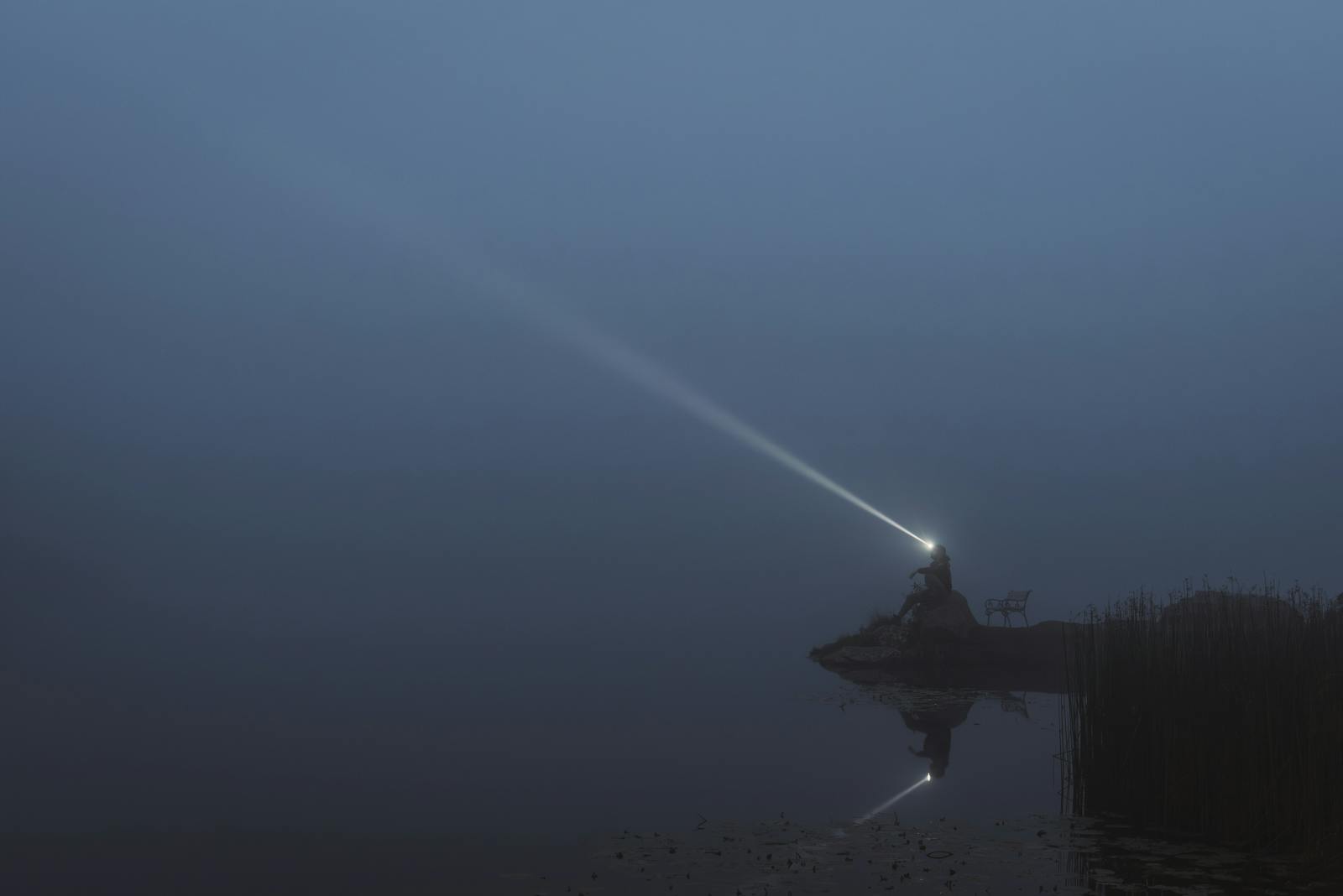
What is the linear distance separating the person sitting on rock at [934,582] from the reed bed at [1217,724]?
18282 millimetres

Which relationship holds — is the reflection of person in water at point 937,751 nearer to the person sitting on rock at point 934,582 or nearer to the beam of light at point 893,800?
the beam of light at point 893,800

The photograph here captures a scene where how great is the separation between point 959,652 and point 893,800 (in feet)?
56.8

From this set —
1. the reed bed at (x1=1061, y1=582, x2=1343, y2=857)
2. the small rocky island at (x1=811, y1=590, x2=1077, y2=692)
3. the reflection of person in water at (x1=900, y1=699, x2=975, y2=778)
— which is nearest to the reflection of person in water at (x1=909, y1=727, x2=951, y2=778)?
the reflection of person in water at (x1=900, y1=699, x2=975, y2=778)

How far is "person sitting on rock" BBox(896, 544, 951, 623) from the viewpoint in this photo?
101ft

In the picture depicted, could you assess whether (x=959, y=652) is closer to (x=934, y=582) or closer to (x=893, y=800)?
(x=934, y=582)

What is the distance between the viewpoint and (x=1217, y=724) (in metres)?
10.3

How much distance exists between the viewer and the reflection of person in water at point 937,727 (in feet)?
51.9

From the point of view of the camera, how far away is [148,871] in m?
10.2

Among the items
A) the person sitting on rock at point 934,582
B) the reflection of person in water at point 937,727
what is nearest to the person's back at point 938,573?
the person sitting on rock at point 934,582

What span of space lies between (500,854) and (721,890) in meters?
2.96

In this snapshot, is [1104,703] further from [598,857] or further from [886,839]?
[598,857]

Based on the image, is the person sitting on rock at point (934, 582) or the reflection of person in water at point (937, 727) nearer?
the reflection of person in water at point (937, 727)

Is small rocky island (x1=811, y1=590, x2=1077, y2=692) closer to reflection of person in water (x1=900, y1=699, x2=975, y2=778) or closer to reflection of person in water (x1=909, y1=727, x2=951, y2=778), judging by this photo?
reflection of person in water (x1=900, y1=699, x2=975, y2=778)

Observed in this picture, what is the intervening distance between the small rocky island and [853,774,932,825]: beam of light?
45.8ft
